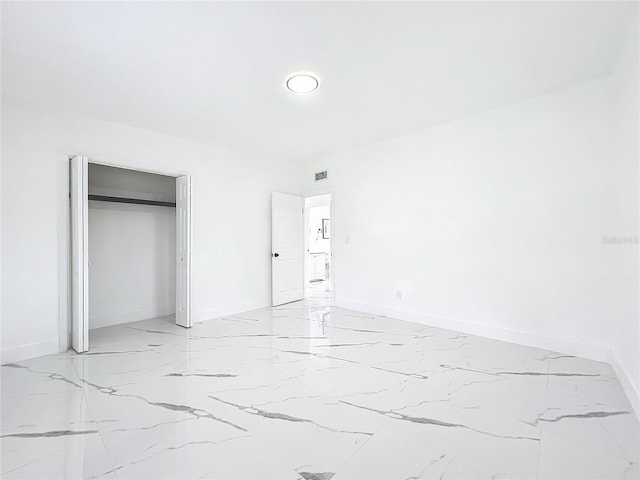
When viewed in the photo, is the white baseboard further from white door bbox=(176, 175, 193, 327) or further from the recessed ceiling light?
the recessed ceiling light

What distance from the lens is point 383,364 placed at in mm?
2932

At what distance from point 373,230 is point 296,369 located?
2.63m

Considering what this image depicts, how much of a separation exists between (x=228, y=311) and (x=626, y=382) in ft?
14.9

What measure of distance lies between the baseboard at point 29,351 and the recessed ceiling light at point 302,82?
3.70m

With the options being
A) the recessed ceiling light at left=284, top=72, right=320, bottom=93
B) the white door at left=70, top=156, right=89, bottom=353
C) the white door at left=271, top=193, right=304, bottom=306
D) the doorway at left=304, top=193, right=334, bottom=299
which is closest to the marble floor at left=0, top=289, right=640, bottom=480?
the white door at left=70, top=156, right=89, bottom=353

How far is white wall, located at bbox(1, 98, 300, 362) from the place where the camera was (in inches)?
124

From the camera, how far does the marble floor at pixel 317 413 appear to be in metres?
1.64

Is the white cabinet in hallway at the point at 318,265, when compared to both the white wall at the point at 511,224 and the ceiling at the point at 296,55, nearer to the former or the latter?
the white wall at the point at 511,224

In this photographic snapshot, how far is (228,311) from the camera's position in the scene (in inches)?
192

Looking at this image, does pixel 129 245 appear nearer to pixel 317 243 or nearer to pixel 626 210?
pixel 626 210

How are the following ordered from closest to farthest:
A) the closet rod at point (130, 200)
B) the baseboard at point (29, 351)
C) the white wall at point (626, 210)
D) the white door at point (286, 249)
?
the white wall at point (626, 210) < the baseboard at point (29, 351) < the closet rod at point (130, 200) < the white door at point (286, 249)

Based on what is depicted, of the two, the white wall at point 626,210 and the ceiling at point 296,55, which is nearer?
the ceiling at point 296,55

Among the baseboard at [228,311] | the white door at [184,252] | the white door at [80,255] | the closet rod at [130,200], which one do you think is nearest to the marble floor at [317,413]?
the white door at [80,255]

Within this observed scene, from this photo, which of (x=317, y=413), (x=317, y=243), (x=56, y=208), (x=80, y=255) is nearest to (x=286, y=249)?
(x=80, y=255)
